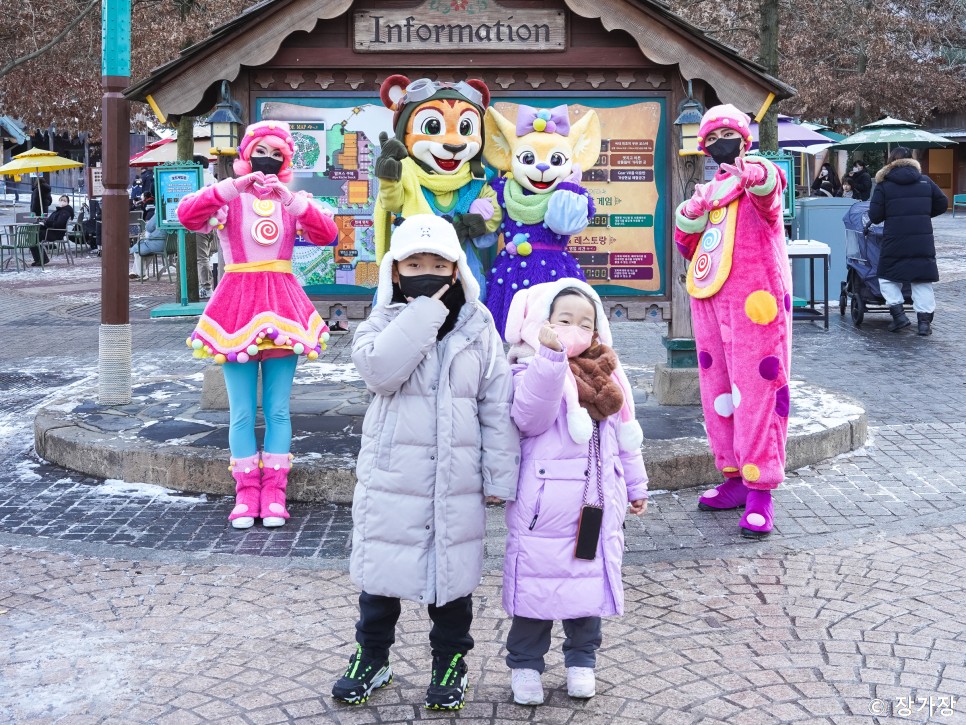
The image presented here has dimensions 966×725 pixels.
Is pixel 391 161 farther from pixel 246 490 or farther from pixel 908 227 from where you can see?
pixel 908 227

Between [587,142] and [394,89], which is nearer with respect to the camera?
[394,89]

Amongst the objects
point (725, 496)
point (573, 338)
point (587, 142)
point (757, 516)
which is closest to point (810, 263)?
point (587, 142)

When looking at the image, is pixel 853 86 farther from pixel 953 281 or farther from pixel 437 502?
pixel 437 502

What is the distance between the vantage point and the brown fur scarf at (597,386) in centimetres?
389

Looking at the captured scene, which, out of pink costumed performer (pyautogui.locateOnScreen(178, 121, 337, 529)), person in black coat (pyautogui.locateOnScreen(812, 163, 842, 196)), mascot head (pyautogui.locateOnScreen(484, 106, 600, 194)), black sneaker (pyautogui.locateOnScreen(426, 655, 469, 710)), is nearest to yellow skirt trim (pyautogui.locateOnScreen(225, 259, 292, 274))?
pink costumed performer (pyautogui.locateOnScreen(178, 121, 337, 529))

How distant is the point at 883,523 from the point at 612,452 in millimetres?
2536

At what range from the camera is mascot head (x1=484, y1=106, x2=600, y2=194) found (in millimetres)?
6477

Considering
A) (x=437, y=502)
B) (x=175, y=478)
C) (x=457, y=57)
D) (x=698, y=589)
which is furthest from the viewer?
(x=457, y=57)

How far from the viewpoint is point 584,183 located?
25.9 ft

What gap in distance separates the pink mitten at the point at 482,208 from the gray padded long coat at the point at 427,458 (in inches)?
106

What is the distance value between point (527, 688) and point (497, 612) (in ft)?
2.87

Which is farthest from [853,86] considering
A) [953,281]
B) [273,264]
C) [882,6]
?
[273,264]

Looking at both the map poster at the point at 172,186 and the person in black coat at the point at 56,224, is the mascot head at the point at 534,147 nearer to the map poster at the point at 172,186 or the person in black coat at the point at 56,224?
the map poster at the point at 172,186

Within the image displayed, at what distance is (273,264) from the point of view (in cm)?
601
